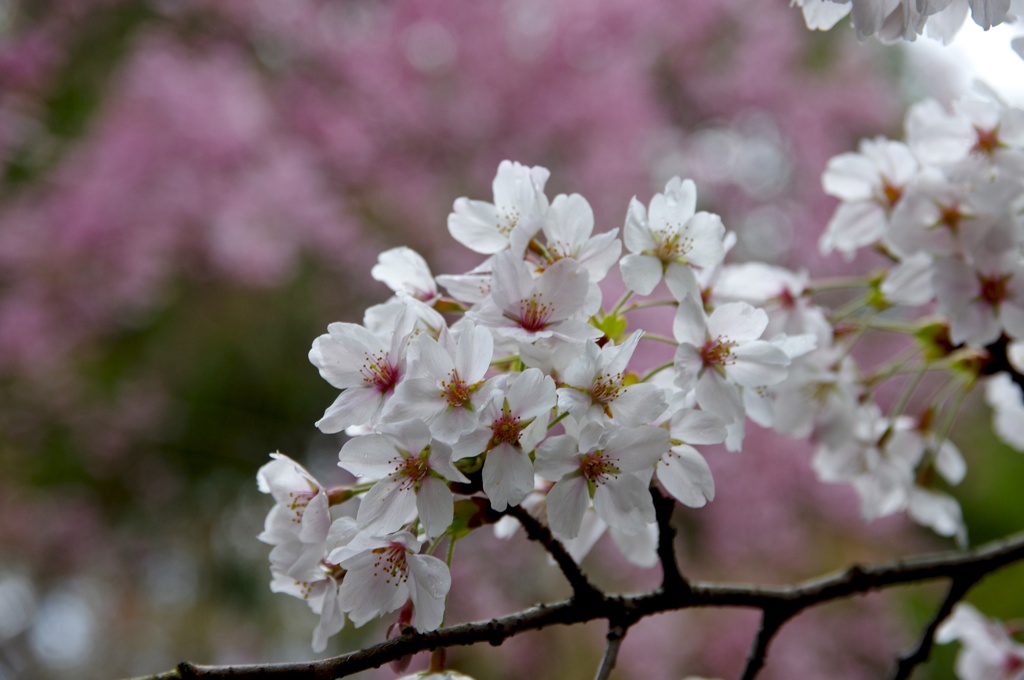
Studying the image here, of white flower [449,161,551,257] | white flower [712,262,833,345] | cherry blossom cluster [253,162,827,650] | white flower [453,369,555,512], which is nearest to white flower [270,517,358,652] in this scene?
cherry blossom cluster [253,162,827,650]

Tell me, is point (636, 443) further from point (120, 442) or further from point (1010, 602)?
point (1010, 602)

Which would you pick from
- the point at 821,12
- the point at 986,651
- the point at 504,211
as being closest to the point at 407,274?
the point at 504,211

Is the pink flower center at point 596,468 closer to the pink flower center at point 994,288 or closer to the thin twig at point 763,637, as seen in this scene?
the thin twig at point 763,637

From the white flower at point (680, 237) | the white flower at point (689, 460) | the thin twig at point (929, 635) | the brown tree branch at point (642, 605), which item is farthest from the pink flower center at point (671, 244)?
the thin twig at point (929, 635)

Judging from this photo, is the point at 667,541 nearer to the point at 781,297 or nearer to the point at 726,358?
the point at 726,358

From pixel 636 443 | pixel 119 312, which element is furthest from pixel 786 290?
pixel 119 312
